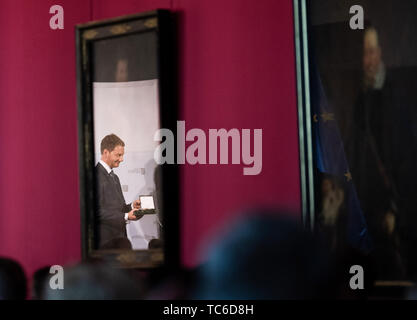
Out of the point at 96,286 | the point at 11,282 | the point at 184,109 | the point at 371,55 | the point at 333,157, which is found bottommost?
the point at 11,282

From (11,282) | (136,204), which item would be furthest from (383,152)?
(11,282)

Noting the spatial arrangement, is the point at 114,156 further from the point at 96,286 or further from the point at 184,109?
the point at 96,286

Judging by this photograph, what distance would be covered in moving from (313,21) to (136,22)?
4.42ft

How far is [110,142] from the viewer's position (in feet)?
16.8

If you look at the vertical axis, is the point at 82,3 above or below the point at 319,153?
above

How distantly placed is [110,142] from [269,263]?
3.84 metres

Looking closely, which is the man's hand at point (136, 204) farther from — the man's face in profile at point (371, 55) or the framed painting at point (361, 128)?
the man's face in profile at point (371, 55)

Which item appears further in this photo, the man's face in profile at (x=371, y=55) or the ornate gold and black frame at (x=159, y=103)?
the ornate gold and black frame at (x=159, y=103)

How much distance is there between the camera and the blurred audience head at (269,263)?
136 centimetres

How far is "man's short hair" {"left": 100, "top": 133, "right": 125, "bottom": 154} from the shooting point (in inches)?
200

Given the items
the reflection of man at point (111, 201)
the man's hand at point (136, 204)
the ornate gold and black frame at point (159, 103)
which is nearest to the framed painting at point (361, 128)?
the ornate gold and black frame at point (159, 103)

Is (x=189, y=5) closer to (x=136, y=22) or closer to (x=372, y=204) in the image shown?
(x=136, y=22)
